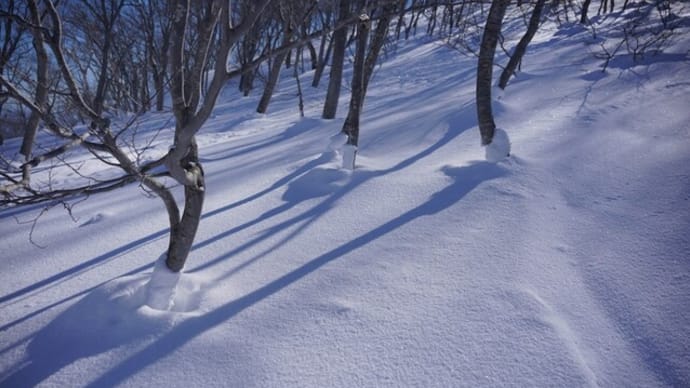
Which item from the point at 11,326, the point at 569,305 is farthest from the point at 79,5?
the point at 569,305

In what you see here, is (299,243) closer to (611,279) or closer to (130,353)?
(130,353)

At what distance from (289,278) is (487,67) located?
126 inches

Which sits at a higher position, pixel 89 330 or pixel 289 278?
pixel 89 330

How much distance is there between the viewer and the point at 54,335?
1.97 meters

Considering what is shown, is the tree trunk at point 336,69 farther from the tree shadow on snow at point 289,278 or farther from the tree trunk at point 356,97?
the tree shadow on snow at point 289,278

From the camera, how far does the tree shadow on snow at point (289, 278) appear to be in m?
1.76

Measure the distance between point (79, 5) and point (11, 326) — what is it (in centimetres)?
1525

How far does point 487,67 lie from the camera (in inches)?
146

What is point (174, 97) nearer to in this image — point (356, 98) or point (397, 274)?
point (397, 274)

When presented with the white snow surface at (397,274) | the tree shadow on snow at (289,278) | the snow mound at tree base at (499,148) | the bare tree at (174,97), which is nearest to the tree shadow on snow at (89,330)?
the white snow surface at (397,274)

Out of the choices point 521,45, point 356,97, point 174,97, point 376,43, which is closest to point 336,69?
point 356,97

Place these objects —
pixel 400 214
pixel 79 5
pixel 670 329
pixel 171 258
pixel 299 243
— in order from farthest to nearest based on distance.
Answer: pixel 79 5
pixel 400 214
pixel 299 243
pixel 171 258
pixel 670 329

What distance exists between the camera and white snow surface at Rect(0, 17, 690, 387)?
1.71 m

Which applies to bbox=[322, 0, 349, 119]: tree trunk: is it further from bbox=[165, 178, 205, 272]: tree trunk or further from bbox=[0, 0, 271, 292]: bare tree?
bbox=[165, 178, 205, 272]: tree trunk
